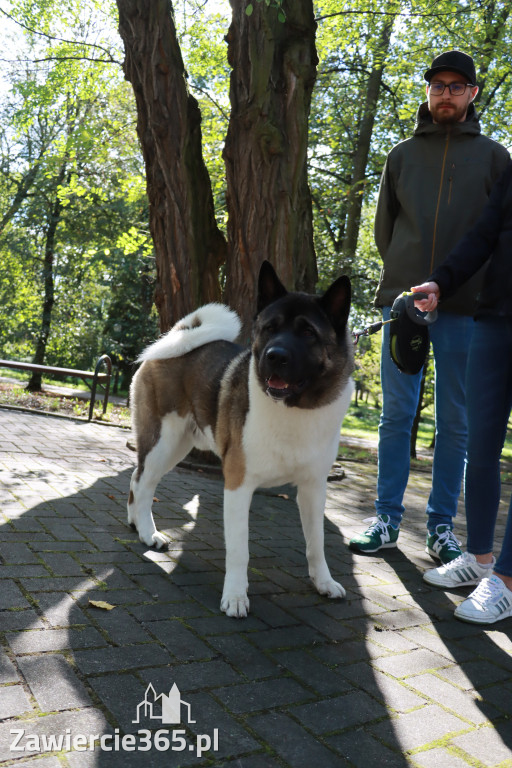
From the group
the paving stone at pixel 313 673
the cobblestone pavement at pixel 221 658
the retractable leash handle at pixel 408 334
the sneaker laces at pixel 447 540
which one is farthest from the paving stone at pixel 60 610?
the sneaker laces at pixel 447 540

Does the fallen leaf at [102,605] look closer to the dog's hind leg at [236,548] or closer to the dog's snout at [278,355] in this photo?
the dog's hind leg at [236,548]

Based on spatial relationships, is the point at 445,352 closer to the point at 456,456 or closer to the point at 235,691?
the point at 456,456

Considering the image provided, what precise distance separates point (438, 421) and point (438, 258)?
1.15 m

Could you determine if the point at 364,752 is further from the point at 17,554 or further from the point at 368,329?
the point at 368,329

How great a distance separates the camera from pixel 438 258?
4270 millimetres

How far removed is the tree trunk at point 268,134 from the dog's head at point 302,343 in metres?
3.28

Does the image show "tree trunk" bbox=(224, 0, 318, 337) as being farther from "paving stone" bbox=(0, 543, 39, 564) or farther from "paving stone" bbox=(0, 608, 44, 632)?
"paving stone" bbox=(0, 608, 44, 632)

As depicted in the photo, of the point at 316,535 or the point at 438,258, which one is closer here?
the point at 316,535

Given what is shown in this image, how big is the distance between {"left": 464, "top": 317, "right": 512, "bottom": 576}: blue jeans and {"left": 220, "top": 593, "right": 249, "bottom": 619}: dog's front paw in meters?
1.44

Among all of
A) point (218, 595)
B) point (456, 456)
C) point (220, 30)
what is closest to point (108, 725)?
point (218, 595)

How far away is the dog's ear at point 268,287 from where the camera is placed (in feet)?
10.7

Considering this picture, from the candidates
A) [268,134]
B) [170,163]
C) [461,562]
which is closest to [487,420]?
[461,562]

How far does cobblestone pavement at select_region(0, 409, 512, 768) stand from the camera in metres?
1.93

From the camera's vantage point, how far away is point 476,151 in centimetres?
418
